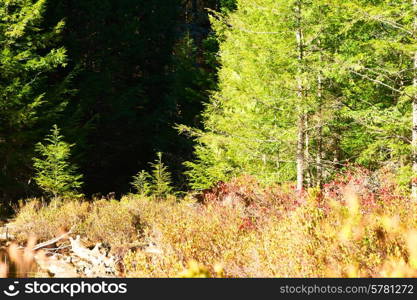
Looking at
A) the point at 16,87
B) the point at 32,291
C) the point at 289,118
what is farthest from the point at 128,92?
the point at 32,291

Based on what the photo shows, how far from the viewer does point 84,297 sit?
11.4ft

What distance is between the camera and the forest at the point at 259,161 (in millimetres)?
4523

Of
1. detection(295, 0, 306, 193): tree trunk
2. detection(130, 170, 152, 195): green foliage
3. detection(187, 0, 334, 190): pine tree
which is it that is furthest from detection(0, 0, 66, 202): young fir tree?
detection(295, 0, 306, 193): tree trunk

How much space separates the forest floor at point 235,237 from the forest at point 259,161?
0.09 ft

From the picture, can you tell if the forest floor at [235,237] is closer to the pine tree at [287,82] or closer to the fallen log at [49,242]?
the fallen log at [49,242]

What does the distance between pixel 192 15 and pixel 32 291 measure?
32572 millimetres

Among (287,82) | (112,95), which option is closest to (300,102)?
(287,82)

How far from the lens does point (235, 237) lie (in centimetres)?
528

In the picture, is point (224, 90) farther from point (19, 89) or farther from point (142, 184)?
point (19, 89)

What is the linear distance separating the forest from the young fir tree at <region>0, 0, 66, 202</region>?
6 cm

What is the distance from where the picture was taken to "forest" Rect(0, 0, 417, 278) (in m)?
4.52

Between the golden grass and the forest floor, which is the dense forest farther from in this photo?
the golden grass

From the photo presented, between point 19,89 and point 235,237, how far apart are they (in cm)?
918

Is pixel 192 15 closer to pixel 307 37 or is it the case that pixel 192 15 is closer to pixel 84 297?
pixel 307 37
